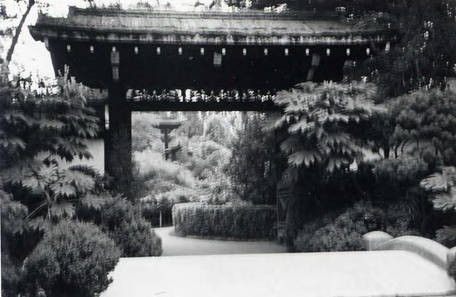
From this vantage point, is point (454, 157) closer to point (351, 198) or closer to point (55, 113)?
point (351, 198)

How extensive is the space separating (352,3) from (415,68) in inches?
160

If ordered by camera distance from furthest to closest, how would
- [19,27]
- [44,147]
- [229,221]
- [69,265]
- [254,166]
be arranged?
[19,27] → [254,166] → [229,221] → [44,147] → [69,265]

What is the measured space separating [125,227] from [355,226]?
14.1 ft

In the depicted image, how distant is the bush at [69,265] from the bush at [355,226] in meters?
4.71

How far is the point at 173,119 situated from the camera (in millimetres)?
34781

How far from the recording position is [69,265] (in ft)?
19.8

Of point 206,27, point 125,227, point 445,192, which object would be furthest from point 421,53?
point 125,227

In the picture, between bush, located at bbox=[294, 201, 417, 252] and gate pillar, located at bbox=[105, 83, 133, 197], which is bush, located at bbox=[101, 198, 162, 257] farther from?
bush, located at bbox=[294, 201, 417, 252]

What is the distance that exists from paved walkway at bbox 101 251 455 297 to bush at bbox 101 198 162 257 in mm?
945

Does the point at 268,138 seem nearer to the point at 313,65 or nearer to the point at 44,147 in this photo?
the point at 313,65

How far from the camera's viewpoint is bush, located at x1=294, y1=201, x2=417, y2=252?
31.2 ft

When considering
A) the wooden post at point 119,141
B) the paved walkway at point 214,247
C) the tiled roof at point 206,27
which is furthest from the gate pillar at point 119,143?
the paved walkway at point 214,247

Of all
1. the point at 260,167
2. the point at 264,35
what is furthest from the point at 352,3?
the point at 264,35

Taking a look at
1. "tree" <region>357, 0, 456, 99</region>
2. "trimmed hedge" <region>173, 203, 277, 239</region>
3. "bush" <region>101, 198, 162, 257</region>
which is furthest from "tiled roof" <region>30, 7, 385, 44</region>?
"trimmed hedge" <region>173, 203, 277, 239</region>
